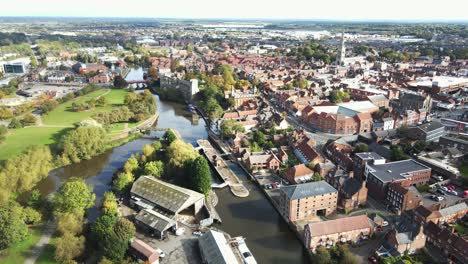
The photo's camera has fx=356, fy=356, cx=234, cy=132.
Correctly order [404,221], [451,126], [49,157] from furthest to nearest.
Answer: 1. [451,126]
2. [49,157]
3. [404,221]

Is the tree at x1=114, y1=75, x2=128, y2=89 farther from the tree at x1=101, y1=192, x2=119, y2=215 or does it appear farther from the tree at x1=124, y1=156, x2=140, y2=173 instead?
the tree at x1=101, y1=192, x2=119, y2=215

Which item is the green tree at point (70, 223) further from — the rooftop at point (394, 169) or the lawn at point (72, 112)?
the lawn at point (72, 112)

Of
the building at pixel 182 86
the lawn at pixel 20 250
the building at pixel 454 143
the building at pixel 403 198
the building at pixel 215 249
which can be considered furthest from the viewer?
the building at pixel 182 86

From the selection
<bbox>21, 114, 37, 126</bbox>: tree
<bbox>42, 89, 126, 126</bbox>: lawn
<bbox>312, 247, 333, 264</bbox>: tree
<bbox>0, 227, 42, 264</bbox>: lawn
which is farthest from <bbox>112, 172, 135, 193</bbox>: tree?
<bbox>21, 114, 37, 126</bbox>: tree

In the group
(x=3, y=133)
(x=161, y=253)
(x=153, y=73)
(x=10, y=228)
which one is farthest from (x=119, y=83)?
(x=161, y=253)

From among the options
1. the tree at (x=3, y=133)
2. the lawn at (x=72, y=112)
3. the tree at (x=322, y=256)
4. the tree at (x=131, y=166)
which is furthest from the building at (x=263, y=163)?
the tree at (x=3, y=133)

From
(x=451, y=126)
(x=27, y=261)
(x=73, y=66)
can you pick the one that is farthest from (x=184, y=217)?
(x=73, y=66)

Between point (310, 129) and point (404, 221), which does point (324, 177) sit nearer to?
point (404, 221)
